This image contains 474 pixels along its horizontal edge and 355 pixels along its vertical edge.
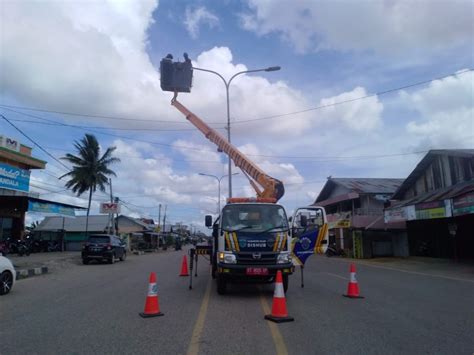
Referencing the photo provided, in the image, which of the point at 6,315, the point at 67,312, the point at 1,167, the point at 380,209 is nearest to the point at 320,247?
the point at 67,312

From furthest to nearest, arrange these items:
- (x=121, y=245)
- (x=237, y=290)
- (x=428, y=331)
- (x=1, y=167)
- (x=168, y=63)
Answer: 1. (x=121, y=245)
2. (x=1, y=167)
3. (x=168, y=63)
4. (x=237, y=290)
5. (x=428, y=331)

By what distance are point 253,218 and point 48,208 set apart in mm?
19260

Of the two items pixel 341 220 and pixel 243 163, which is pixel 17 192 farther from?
pixel 341 220

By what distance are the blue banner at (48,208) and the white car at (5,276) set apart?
1448 cm

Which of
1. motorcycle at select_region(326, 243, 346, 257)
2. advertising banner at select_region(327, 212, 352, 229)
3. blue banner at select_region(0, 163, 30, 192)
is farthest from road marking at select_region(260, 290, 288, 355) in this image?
motorcycle at select_region(326, 243, 346, 257)

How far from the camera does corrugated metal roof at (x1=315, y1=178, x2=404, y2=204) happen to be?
3712cm

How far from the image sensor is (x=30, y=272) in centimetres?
1683

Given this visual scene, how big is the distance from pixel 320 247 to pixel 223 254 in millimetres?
4982

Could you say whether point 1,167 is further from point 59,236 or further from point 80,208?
point 59,236

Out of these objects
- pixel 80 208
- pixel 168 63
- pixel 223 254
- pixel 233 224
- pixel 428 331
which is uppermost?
pixel 168 63

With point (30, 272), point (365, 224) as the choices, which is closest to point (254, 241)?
point (30, 272)

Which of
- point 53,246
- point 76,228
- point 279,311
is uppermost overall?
point 76,228

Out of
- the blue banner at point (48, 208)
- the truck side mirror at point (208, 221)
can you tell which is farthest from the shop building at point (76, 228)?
the truck side mirror at point (208, 221)

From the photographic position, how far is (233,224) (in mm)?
10297
